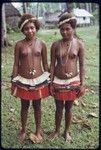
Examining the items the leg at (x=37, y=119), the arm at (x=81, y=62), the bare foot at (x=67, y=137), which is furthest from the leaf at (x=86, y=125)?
the arm at (x=81, y=62)

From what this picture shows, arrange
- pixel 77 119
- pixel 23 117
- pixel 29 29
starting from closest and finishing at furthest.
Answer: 1. pixel 29 29
2. pixel 23 117
3. pixel 77 119

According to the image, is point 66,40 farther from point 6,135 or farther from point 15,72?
point 6,135

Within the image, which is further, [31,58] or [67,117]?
[67,117]

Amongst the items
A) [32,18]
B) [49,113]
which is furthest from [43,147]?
[32,18]

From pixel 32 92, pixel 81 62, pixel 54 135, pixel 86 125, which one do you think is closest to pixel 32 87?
pixel 32 92

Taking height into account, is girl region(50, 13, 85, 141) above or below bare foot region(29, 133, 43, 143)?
above

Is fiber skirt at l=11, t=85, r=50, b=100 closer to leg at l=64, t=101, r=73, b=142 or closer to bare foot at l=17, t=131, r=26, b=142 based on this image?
leg at l=64, t=101, r=73, b=142

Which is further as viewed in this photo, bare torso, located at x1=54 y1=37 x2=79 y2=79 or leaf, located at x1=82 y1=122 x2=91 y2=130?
leaf, located at x1=82 y1=122 x2=91 y2=130

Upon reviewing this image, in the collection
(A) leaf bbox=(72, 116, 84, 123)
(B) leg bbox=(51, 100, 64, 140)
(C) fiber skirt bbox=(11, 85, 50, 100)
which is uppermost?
(C) fiber skirt bbox=(11, 85, 50, 100)

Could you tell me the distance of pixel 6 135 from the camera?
2.58m

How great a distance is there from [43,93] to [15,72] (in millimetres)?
236

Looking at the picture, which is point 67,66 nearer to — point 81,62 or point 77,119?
point 81,62

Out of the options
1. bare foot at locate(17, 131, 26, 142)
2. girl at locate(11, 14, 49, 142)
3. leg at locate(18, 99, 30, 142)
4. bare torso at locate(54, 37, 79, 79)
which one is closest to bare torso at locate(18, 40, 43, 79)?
girl at locate(11, 14, 49, 142)

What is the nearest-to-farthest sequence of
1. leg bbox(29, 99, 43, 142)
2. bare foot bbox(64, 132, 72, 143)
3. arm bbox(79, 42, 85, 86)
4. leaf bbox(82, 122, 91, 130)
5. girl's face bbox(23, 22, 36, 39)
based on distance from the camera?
girl's face bbox(23, 22, 36, 39), arm bbox(79, 42, 85, 86), leg bbox(29, 99, 43, 142), bare foot bbox(64, 132, 72, 143), leaf bbox(82, 122, 91, 130)
